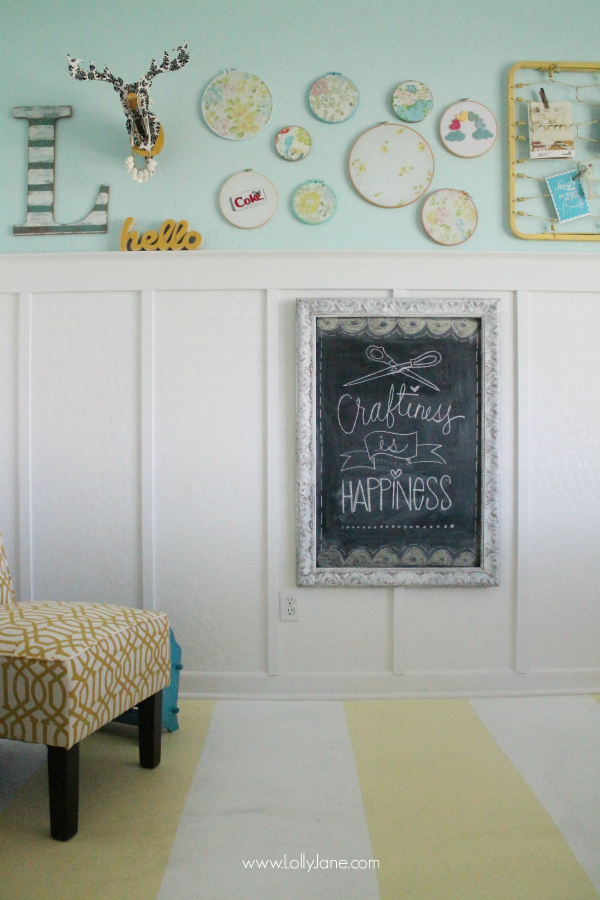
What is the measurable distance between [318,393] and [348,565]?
2.16ft

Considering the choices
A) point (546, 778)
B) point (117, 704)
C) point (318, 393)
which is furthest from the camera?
point (318, 393)

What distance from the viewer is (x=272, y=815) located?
148cm

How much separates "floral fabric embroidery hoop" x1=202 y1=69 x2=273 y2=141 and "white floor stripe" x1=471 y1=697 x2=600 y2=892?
91.5 inches

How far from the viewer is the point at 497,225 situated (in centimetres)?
225

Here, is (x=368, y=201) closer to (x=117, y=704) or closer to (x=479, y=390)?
(x=479, y=390)

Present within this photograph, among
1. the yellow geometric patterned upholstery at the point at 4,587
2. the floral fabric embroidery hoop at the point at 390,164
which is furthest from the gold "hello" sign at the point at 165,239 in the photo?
the yellow geometric patterned upholstery at the point at 4,587

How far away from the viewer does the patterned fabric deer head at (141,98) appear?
1985mm

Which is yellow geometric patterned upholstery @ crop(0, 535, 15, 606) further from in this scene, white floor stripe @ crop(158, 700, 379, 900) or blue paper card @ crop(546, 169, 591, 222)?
blue paper card @ crop(546, 169, 591, 222)

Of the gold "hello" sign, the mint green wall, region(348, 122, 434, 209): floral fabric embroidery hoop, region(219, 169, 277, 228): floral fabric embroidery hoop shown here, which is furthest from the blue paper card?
the gold "hello" sign

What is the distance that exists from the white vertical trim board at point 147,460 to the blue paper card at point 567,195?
1.58 metres

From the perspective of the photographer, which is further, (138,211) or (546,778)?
(138,211)

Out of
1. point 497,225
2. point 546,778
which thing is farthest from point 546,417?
point 546,778

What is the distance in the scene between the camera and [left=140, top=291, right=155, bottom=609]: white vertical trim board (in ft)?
7.34

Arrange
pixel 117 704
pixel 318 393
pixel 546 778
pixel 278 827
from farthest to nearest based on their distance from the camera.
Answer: pixel 318 393 < pixel 546 778 < pixel 117 704 < pixel 278 827
